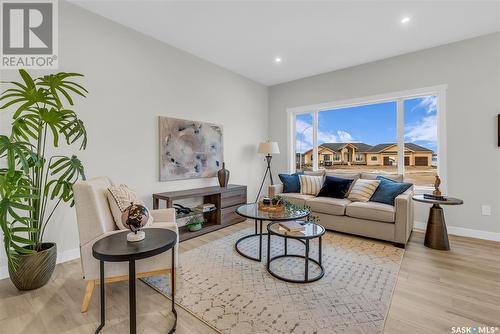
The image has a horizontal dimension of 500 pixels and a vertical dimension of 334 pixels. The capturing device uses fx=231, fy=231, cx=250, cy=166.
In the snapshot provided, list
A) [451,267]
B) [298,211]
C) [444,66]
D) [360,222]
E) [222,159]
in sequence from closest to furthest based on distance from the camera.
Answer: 1. [451,267]
2. [298,211]
3. [360,222]
4. [444,66]
5. [222,159]

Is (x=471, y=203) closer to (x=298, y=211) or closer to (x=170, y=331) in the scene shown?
(x=298, y=211)

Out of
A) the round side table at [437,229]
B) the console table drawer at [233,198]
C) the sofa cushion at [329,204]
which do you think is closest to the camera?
the round side table at [437,229]

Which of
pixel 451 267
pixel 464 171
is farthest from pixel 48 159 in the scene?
pixel 464 171

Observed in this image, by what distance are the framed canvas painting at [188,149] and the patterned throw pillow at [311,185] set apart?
1544 mm

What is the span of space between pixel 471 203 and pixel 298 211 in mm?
2663

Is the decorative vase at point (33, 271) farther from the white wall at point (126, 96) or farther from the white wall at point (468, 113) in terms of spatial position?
the white wall at point (468, 113)

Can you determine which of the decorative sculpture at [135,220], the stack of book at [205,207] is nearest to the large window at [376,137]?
the stack of book at [205,207]

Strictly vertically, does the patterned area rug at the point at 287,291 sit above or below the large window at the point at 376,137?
below

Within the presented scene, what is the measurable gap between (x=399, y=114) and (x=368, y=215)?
2.01 metres

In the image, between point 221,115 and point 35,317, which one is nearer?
point 35,317

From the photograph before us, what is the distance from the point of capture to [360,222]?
3219 millimetres

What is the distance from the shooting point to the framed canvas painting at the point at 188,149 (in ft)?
11.2

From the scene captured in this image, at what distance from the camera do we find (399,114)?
396 cm

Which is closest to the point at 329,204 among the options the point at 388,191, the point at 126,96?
the point at 388,191
